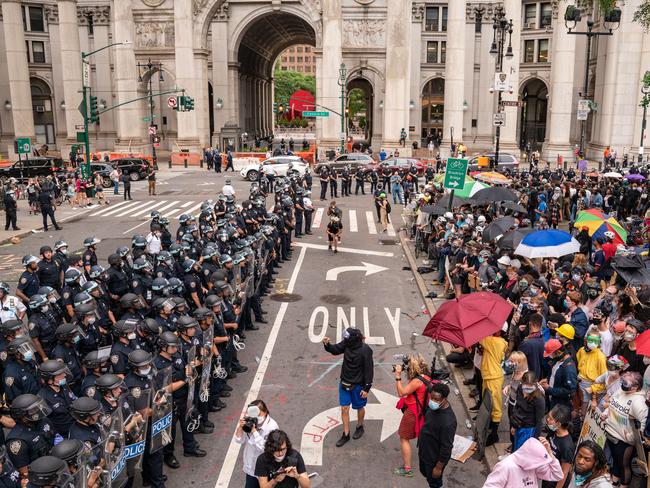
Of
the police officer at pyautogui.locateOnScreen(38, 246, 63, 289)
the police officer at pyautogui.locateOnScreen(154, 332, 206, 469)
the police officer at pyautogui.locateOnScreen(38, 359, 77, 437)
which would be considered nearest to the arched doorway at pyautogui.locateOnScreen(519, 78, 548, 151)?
the police officer at pyautogui.locateOnScreen(38, 246, 63, 289)

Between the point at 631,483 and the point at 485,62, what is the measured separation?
5939 centimetres

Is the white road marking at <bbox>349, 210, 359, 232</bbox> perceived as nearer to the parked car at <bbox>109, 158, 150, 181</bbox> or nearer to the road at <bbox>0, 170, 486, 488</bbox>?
the road at <bbox>0, 170, 486, 488</bbox>

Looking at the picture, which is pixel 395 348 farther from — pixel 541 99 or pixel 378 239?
pixel 541 99

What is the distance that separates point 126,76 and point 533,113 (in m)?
45.6

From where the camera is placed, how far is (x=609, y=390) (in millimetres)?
7723

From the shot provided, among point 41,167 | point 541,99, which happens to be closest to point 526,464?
point 41,167

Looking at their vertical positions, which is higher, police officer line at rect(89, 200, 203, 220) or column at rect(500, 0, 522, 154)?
column at rect(500, 0, 522, 154)

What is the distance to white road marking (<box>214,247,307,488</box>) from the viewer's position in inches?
338

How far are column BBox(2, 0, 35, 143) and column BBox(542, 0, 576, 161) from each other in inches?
1804

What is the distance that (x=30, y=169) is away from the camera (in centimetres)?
4156

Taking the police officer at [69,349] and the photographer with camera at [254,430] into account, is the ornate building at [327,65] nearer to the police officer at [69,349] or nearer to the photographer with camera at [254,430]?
the police officer at [69,349]

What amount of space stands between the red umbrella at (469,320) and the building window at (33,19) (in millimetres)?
70828

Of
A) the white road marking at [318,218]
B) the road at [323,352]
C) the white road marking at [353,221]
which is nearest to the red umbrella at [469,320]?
the road at [323,352]

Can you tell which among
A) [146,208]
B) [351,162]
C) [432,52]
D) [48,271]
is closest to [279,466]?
[48,271]
